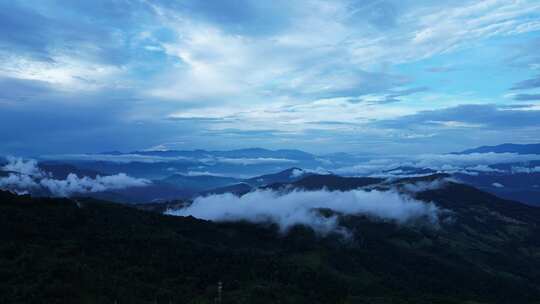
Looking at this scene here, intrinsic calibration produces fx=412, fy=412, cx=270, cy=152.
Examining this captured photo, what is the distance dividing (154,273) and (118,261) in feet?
62.6

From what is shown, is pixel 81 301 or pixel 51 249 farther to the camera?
pixel 51 249

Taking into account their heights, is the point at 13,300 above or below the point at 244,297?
above

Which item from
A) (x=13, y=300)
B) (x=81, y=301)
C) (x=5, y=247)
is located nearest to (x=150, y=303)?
(x=81, y=301)

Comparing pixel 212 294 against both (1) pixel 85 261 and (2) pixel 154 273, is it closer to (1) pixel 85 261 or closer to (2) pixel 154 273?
(2) pixel 154 273

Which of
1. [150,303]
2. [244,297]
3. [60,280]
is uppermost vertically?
[60,280]

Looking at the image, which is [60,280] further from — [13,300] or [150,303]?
[150,303]

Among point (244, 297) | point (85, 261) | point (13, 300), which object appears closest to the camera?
point (13, 300)

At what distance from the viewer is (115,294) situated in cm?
14588

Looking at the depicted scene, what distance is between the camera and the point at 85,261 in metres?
181

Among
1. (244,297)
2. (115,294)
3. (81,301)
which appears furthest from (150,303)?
(244,297)

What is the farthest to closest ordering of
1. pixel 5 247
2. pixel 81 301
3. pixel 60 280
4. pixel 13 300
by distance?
pixel 5 247, pixel 60 280, pixel 81 301, pixel 13 300

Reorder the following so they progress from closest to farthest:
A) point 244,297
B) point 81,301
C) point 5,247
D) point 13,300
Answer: point 13,300 → point 81,301 → point 5,247 → point 244,297

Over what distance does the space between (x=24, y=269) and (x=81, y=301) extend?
31.6 m

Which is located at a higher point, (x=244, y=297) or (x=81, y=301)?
(x=81, y=301)
